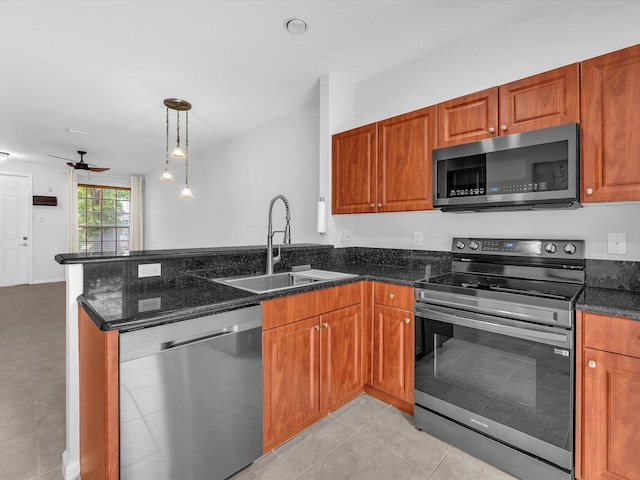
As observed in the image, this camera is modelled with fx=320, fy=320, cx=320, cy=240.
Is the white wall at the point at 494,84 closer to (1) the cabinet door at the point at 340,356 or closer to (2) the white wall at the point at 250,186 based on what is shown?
(2) the white wall at the point at 250,186

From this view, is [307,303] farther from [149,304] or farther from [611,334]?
[611,334]

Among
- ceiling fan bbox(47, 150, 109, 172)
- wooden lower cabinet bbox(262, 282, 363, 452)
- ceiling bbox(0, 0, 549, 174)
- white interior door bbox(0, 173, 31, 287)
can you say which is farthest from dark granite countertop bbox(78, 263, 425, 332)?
white interior door bbox(0, 173, 31, 287)

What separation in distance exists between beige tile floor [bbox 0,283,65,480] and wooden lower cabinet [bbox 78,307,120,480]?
51 centimetres

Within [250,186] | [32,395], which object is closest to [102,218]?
[250,186]

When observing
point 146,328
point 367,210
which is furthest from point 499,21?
point 146,328

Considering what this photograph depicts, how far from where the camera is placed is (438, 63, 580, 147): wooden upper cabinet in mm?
1664

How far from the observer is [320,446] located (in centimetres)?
180

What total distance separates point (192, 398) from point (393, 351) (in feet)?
4.21

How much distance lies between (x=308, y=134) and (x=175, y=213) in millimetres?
4313

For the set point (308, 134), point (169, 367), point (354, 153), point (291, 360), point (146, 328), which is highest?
point (308, 134)

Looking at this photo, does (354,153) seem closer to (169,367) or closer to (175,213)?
(169,367)

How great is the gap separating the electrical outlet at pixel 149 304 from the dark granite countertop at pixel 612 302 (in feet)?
6.02

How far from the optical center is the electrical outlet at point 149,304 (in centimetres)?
130

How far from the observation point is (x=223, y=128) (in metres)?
4.56
